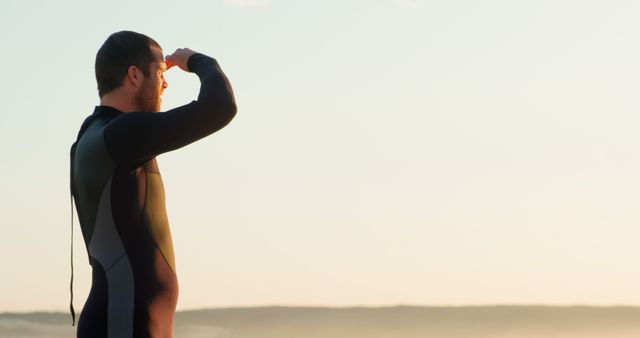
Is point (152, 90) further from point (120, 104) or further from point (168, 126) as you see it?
point (168, 126)

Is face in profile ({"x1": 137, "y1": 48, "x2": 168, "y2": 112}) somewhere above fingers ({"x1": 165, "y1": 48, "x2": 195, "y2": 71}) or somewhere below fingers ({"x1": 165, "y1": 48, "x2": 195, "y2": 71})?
below

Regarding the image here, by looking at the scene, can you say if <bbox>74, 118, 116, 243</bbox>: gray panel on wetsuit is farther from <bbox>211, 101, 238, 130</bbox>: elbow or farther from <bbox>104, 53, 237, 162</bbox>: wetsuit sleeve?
<bbox>211, 101, 238, 130</bbox>: elbow

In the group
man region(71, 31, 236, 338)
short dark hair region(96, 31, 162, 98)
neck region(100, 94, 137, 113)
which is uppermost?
short dark hair region(96, 31, 162, 98)

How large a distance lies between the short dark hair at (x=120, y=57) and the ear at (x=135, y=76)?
0.05 ft

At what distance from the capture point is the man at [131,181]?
18.4 feet

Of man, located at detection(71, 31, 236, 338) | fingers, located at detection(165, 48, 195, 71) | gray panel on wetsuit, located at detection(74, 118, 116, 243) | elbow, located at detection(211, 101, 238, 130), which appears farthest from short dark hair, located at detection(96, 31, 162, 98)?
elbow, located at detection(211, 101, 238, 130)

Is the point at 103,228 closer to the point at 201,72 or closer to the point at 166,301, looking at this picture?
the point at 166,301

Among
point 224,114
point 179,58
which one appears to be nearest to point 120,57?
point 179,58

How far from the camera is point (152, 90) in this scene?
230 inches

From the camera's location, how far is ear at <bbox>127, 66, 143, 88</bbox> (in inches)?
228

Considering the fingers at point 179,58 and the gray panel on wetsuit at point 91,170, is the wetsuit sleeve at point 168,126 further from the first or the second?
the fingers at point 179,58

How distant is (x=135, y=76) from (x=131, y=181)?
1.58 ft

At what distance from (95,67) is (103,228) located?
737 mm

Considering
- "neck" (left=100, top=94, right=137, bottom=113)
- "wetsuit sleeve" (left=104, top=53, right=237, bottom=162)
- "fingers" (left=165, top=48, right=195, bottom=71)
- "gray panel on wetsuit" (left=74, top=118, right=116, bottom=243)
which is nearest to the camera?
"wetsuit sleeve" (left=104, top=53, right=237, bottom=162)
